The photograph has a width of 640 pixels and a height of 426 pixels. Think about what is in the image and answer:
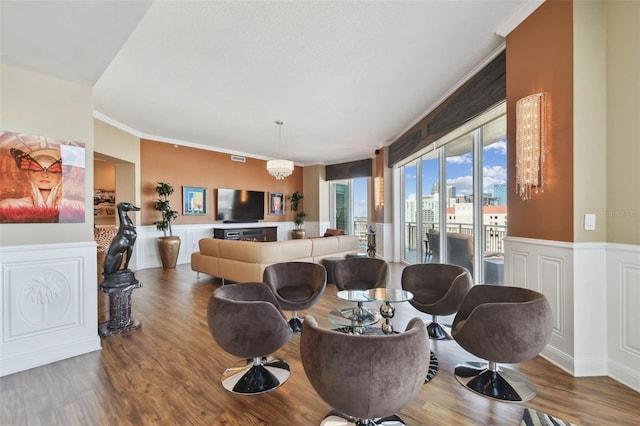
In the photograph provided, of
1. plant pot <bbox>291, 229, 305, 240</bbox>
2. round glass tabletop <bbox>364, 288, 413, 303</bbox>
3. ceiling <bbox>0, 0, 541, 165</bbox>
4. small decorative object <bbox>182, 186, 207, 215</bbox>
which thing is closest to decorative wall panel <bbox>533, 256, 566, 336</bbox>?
round glass tabletop <bbox>364, 288, 413, 303</bbox>

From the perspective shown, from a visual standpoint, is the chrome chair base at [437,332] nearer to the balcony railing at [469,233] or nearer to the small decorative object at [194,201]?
the balcony railing at [469,233]

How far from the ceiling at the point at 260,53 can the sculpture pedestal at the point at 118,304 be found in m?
2.14

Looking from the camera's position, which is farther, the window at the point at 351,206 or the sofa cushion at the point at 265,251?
the window at the point at 351,206

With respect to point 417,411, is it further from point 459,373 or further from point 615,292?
point 615,292

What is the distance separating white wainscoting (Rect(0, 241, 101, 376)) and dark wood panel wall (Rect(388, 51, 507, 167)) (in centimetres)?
463

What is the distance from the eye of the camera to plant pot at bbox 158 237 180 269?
679cm

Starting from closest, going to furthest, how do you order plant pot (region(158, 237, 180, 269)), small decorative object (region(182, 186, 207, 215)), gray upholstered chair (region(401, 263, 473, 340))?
gray upholstered chair (region(401, 263, 473, 340)), plant pot (region(158, 237, 180, 269)), small decorative object (region(182, 186, 207, 215))

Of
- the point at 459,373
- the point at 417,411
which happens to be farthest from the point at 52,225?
the point at 459,373

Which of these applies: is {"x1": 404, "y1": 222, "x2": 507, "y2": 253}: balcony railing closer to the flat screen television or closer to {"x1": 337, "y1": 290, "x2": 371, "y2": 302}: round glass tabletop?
{"x1": 337, "y1": 290, "x2": 371, "y2": 302}: round glass tabletop

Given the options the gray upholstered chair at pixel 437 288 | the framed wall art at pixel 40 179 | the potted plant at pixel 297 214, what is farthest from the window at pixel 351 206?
the framed wall art at pixel 40 179

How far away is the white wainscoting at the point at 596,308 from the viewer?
220 centimetres

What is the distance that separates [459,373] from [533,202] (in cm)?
167

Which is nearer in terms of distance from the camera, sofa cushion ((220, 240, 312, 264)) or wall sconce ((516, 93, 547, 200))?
wall sconce ((516, 93, 547, 200))

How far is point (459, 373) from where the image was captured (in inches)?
94.3
